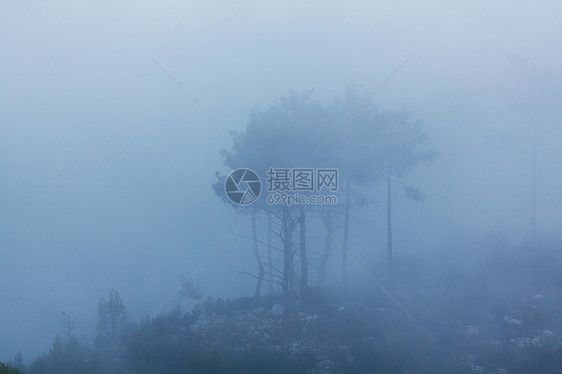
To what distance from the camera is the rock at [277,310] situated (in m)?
17.3

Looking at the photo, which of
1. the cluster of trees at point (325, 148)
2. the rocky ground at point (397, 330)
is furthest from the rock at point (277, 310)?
the cluster of trees at point (325, 148)

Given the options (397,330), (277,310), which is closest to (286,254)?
(277,310)

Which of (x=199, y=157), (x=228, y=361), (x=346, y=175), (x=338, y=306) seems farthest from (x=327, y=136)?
(x=199, y=157)

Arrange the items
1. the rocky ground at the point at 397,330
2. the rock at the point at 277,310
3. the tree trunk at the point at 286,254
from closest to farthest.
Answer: the rocky ground at the point at 397,330 → the tree trunk at the point at 286,254 → the rock at the point at 277,310

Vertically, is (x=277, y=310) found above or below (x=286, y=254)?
below

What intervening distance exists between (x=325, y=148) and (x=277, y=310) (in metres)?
5.70

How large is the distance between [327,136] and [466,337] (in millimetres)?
8064

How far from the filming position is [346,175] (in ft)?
65.6

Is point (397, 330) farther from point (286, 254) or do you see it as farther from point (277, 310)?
point (277, 310)

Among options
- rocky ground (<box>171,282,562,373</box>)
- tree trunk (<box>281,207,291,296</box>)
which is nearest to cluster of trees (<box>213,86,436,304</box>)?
tree trunk (<box>281,207,291,296</box>)

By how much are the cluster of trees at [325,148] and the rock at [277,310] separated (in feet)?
2.73

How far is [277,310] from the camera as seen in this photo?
17594mm

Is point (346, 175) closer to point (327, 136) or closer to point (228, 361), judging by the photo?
point (327, 136)

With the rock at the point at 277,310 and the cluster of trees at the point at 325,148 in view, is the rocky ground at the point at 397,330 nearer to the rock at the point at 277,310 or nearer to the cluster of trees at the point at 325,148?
the rock at the point at 277,310
